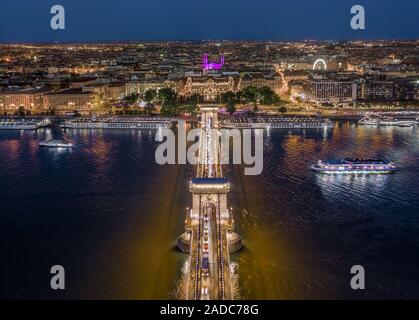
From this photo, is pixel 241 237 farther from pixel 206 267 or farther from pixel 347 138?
Answer: pixel 347 138

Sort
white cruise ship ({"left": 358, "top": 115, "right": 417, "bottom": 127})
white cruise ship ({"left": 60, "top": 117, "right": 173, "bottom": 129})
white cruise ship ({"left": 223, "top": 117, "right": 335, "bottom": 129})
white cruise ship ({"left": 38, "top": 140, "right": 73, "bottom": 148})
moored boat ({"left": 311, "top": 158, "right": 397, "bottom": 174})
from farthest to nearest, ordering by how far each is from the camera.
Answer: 1. white cruise ship ({"left": 358, "top": 115, "right": 417, "bottom": 127})
2. white cruise ship ({"left": 60, "top": 117, "right": 173, "bottom": 129})
3. white cruise ship ({"left": 223, "top": 117, "right": 335, "bottom": 129})
4. white cruise ship ({"left": 38, "top": 140, "right": 73, "bottom": 148})
5. moored boat ({"left": 311, "top": 158, "right": 397, "bottom": 174})

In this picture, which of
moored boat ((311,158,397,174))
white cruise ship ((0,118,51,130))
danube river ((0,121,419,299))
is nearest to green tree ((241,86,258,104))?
white cruise ship ((0,118,51,130))

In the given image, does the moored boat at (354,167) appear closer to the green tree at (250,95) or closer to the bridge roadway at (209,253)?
the bridge roadway at (209,253)

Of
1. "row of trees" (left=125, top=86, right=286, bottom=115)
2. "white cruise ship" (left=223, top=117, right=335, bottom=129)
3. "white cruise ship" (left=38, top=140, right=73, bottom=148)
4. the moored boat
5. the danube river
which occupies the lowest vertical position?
the danube river

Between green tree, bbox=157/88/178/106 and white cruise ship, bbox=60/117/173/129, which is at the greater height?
green tree, bbox=157/88/178/106

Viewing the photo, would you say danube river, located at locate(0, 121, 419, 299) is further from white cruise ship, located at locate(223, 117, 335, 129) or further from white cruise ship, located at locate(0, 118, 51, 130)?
white cruise ship, located at locate(0, 118, 51, 130)

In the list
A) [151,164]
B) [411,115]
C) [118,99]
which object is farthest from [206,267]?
[118,99]

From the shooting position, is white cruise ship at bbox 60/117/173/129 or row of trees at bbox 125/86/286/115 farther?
row of trees at bbox 125/86/286/115
